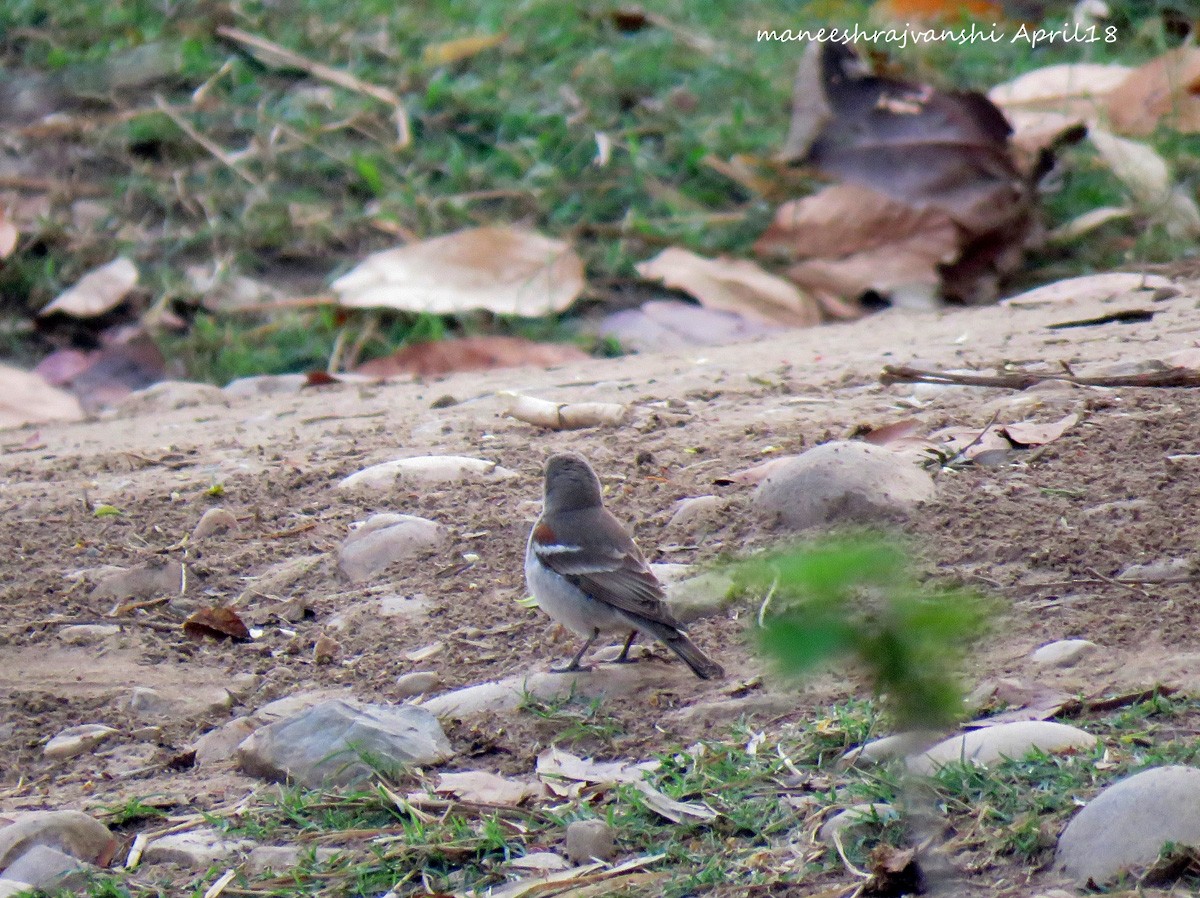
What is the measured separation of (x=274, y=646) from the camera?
4141 millimetres

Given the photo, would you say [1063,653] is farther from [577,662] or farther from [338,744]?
[338,744]

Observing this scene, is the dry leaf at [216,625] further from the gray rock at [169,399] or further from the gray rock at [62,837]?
the gray rock at [169,399]

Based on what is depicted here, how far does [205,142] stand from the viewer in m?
8.69

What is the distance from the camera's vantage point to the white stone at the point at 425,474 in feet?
16.5

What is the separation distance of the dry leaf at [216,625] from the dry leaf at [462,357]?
9.45 feet

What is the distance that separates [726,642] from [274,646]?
121 cm

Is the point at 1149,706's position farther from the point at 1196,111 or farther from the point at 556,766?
the point at 1196,111

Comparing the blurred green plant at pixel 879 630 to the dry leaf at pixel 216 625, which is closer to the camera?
the blurred green plant at pixel 879 630

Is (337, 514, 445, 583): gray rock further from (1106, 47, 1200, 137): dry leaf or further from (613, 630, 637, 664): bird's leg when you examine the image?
(1106, 47, 1200, 137): dry leaf

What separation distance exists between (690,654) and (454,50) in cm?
641

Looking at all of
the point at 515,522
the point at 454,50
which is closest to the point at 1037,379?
the point at 515,522

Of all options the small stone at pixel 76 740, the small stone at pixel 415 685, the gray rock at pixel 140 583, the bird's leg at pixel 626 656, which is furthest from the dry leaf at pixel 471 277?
the small stone at pixel 76 740

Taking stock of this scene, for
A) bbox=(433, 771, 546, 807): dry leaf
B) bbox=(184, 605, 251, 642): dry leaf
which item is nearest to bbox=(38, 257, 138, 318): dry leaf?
bbox=(184, 605, 251, 642): dry leaf

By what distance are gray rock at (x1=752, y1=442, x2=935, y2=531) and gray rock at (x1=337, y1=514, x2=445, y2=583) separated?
96 centimetres
